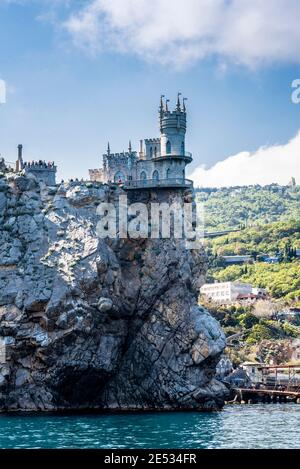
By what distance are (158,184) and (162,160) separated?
10.8 feet

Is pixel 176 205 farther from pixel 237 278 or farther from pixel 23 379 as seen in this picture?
pixel 237 278

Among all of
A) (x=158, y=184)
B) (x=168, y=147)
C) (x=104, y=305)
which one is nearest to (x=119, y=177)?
(x=168, y=147)

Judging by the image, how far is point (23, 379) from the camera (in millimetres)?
68062

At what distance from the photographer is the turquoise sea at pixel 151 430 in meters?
45.1

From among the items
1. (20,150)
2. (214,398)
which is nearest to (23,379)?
(214,398)

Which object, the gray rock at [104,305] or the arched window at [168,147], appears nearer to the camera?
the gray rock at [104,305]

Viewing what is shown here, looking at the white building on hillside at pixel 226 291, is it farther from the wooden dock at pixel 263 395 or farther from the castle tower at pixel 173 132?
the castle tower at pixel 173 132

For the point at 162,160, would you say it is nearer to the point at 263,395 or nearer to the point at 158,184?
the point at 158,184

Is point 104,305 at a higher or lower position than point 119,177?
lower

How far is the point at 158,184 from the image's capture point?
7750 centimetres

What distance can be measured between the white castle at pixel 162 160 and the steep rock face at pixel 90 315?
247 inches

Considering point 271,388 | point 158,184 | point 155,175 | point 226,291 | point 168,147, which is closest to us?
point 158,184

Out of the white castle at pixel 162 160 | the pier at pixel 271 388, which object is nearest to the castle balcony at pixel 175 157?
the white castle at pixel 162 160

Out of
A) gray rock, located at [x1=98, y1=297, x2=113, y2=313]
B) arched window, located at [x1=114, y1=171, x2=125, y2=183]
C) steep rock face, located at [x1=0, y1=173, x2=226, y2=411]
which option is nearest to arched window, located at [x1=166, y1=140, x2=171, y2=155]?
arched window, located at [x1=114, y1=171, x2=125, y2=183]
